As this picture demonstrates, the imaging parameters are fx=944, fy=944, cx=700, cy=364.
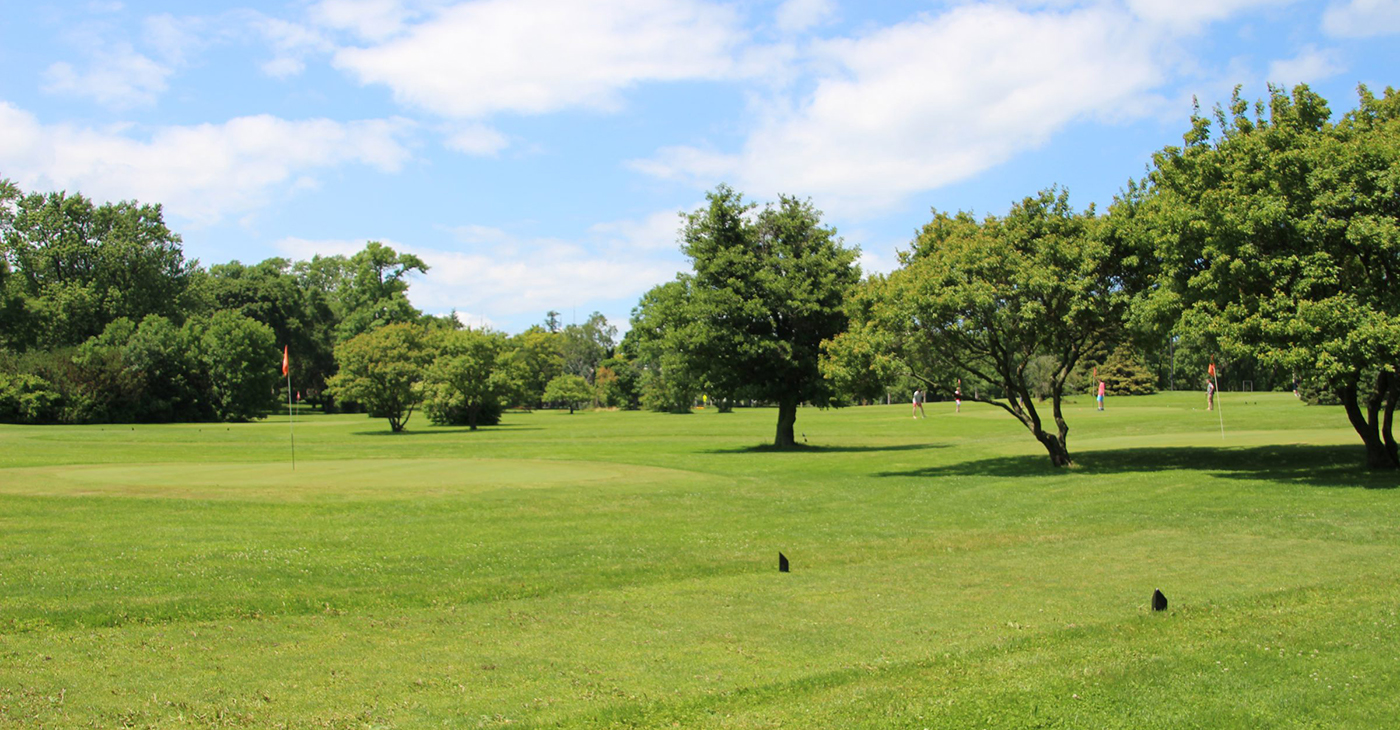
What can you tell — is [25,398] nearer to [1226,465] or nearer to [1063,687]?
[1226,465]

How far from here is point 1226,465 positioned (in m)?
30.2

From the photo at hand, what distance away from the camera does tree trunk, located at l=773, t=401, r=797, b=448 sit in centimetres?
4509

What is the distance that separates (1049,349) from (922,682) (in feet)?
80.6

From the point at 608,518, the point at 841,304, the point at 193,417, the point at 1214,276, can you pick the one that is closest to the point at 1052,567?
the point at 608,518

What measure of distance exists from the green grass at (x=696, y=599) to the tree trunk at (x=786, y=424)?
620 inches

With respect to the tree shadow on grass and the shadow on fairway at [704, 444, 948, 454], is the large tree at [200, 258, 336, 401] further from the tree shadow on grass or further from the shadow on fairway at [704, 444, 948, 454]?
the tree shadow on grass

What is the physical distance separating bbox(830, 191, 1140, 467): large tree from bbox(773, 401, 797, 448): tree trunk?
1341cm

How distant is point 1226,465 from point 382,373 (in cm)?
5594

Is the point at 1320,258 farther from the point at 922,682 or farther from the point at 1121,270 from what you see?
the point at 922,682

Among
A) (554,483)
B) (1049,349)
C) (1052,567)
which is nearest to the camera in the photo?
(1052,567)

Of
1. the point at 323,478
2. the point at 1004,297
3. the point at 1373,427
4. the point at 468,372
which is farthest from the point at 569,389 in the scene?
the point at 1373,427

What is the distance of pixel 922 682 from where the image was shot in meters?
8.53

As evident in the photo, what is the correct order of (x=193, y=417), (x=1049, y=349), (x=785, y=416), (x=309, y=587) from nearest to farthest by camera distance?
1. (x=309, y=587)
2. (x=1049, y=349)
3. (x=785, y=416)
4. (x=193, y=417)

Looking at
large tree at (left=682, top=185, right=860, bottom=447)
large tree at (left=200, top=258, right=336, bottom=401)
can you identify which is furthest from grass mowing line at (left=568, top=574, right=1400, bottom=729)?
large tree at (left=200, top=258, right=336, bottom=401)
